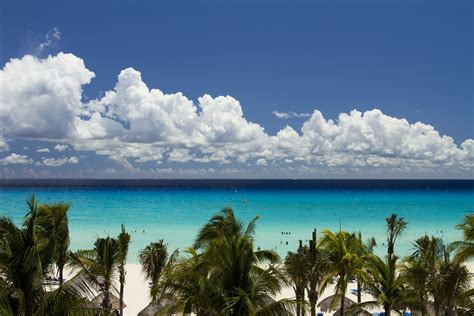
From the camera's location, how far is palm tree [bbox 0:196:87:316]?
870cm

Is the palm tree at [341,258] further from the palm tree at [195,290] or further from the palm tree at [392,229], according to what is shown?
the palm tree at [195,290]

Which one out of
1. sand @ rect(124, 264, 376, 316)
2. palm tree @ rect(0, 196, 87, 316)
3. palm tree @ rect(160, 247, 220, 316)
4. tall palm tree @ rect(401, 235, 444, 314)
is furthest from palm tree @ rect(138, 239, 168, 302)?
→ palm tree @ rect(0, 196, 87, 316)

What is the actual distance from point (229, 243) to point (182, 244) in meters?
46.7

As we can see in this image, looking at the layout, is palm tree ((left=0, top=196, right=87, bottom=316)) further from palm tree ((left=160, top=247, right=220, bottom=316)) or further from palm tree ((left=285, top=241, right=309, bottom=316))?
palm tree ((left=285, top=241, right=309, bottom=316))

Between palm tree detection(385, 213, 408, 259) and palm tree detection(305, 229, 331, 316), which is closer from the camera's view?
palm tree detection(305, 229, 331, 316)

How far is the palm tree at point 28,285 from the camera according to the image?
870 centimetres

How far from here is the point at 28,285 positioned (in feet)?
29.2

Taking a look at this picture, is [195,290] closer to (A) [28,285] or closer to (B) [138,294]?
(A) [28,285]

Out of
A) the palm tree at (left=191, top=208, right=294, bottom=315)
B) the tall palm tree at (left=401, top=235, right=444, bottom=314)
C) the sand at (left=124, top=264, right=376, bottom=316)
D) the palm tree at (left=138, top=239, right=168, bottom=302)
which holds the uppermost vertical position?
the palm tree at (left=191, top=208, right=294, bottom=315)

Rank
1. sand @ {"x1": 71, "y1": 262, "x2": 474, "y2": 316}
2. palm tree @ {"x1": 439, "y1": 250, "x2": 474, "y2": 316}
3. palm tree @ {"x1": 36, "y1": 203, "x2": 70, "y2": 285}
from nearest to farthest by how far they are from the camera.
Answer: palm tree @ {"x1": 439, "y1": 250, "x2": 474, "y2": 316} < palm tree @ {"x1": 36, "y1": 203, "x2": 70, "y2": 285} < sand @ {"x1": 71, "y1": 262, "x2": 474, "y2": 316}

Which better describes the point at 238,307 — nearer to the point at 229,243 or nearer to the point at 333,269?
the point at 229,243

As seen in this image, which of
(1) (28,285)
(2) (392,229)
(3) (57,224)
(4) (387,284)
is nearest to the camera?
(1) (28,285)

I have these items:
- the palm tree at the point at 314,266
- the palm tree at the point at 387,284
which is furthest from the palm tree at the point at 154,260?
the palm tree at the point at 387,284

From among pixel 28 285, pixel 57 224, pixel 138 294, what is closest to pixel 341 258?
pixel 57 224
